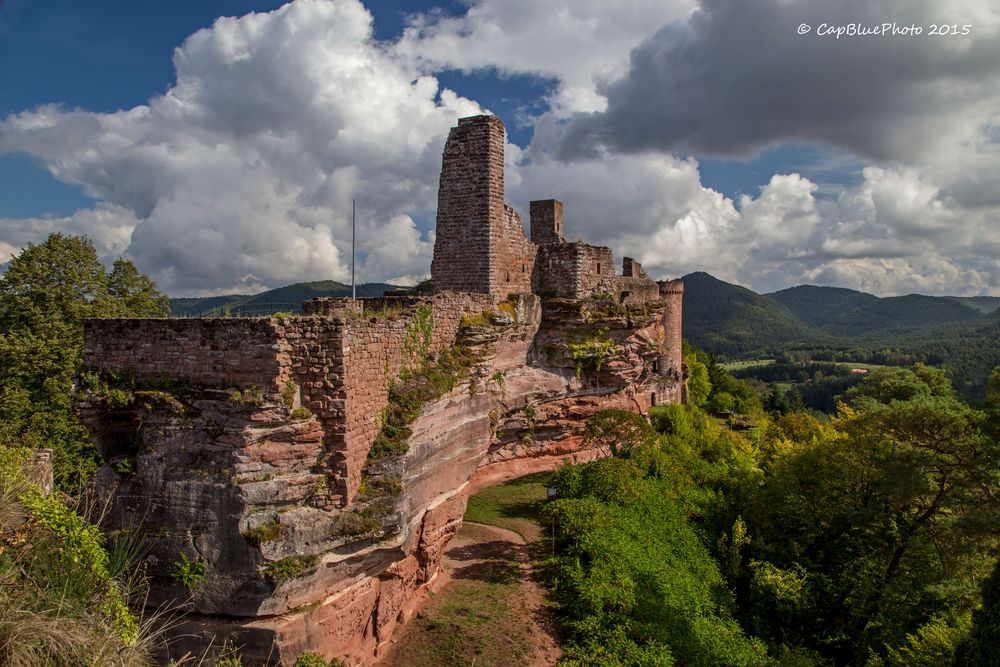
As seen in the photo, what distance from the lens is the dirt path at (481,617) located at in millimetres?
12508

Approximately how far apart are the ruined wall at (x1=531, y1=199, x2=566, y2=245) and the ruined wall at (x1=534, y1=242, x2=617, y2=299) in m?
2.25

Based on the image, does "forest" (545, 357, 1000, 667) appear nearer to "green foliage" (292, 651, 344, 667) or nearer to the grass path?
the grass path

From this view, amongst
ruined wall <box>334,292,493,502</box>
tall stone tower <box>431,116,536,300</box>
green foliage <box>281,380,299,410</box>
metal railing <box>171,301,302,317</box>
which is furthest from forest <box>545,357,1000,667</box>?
metal railing <box>171,301,302,317</box>

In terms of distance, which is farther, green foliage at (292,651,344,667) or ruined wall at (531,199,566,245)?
ruined wall at (531,199,566,245)

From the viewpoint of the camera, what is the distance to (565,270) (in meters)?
23.0

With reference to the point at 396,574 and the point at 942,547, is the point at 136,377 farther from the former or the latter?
the point at 942,547

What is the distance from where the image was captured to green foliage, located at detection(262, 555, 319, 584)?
9273 mm

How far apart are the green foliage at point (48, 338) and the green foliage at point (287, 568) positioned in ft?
37.9

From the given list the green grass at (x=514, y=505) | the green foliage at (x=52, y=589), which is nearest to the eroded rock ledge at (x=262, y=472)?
the green foliage at (x=52, y=589)

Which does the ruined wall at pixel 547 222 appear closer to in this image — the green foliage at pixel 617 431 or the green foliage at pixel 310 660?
the green foliage at pixel 617 431

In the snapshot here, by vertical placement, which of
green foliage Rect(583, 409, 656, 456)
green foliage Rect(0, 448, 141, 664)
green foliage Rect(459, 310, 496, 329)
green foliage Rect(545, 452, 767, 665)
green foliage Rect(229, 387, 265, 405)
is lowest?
green foliage Rect(545, 452, 767, 665)

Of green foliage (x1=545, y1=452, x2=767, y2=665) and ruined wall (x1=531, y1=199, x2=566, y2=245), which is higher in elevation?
ruined wall (x1=531, y1=199, x2=566, y2=245)

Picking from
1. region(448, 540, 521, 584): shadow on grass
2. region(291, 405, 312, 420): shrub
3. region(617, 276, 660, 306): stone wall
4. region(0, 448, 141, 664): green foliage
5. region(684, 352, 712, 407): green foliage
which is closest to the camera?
region(0, 448, 141, 664): green foliage

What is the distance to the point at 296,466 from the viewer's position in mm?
9945
